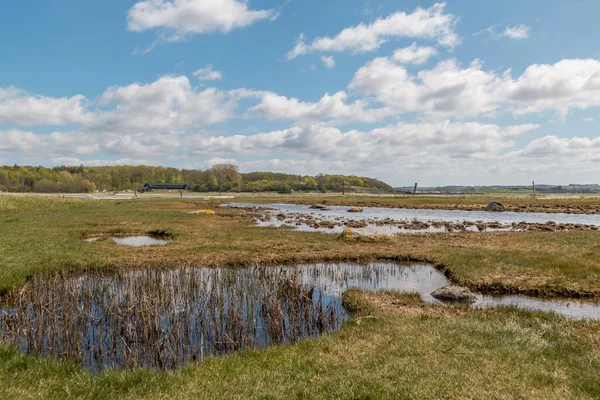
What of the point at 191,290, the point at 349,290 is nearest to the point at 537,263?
the point at 349,290

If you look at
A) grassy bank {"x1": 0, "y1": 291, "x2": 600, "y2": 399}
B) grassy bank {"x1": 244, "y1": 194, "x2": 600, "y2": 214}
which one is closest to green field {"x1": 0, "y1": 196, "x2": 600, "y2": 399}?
Result: grassy bank {"x1": 0, "y1": 291, "x2": 600, "y2": 399}

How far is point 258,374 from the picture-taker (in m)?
9.51

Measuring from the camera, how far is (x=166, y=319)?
14547mm

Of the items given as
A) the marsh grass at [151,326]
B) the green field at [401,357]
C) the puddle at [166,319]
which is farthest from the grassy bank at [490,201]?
the marsh grass at [151,326]

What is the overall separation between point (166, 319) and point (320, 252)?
52.0ft

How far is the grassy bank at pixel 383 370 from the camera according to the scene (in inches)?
330

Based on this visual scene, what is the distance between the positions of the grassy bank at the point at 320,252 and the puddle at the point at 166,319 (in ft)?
10.6

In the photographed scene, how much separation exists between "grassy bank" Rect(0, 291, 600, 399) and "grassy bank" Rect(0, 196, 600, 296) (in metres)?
8.69

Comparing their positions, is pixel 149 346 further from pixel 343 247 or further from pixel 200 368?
pixel 343 247

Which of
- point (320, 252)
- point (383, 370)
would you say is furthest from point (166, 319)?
point (320, 252)

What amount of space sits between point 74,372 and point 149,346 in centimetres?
264

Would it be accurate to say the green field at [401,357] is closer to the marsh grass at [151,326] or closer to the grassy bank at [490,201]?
the marsh grass at [151,326]

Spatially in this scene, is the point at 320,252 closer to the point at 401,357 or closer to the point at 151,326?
the point at 151,326

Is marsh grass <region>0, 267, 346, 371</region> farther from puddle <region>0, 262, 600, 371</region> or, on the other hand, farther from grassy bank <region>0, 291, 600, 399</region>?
grassy bank <region>0, 291, 600, 399</region>
